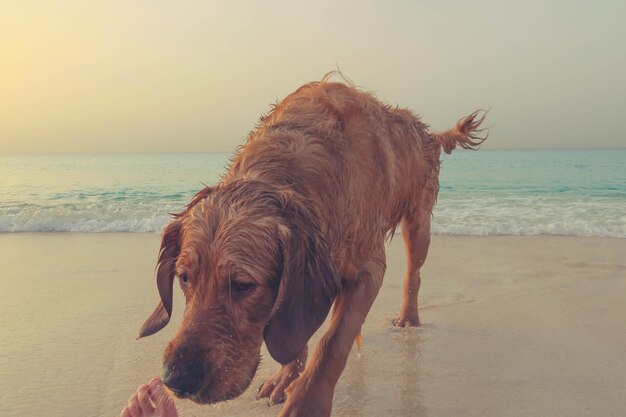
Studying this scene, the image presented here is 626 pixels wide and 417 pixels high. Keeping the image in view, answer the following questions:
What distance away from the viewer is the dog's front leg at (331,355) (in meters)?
2.76

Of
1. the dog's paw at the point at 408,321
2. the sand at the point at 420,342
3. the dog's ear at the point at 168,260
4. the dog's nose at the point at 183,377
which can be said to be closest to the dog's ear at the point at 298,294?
the dog's nose at the point at 183,377

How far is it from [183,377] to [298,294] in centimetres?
57

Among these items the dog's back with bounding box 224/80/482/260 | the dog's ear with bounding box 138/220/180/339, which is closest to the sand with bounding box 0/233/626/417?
the dog's ear with bounding box 138/220/180/339

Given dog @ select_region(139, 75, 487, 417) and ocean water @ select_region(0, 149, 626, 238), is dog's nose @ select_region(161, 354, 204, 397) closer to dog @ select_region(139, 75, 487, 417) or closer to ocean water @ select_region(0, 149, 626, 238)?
dog @ select_region(139, 75, 487, 417)

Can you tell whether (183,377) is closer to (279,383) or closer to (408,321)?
(279,383)

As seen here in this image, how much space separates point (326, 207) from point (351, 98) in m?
1.11

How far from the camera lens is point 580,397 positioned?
3.52m

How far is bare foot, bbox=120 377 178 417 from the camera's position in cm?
290

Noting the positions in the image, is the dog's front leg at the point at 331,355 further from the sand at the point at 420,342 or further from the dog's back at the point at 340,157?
the sand at the point at 420,342

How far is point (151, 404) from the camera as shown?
294 centimetres

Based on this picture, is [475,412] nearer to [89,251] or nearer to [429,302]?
[429,302]

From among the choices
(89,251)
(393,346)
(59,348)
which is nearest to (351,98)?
(393,346)

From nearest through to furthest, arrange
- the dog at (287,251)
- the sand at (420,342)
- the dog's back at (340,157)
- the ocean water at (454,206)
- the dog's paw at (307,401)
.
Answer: the dog at (287,251) → the dog's paw at (307,401) → the dog's back at (340,157) → the sand at (420,342) → the ocean water at (454,206)

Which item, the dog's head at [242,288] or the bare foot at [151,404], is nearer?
the dog's head at [242,288]
